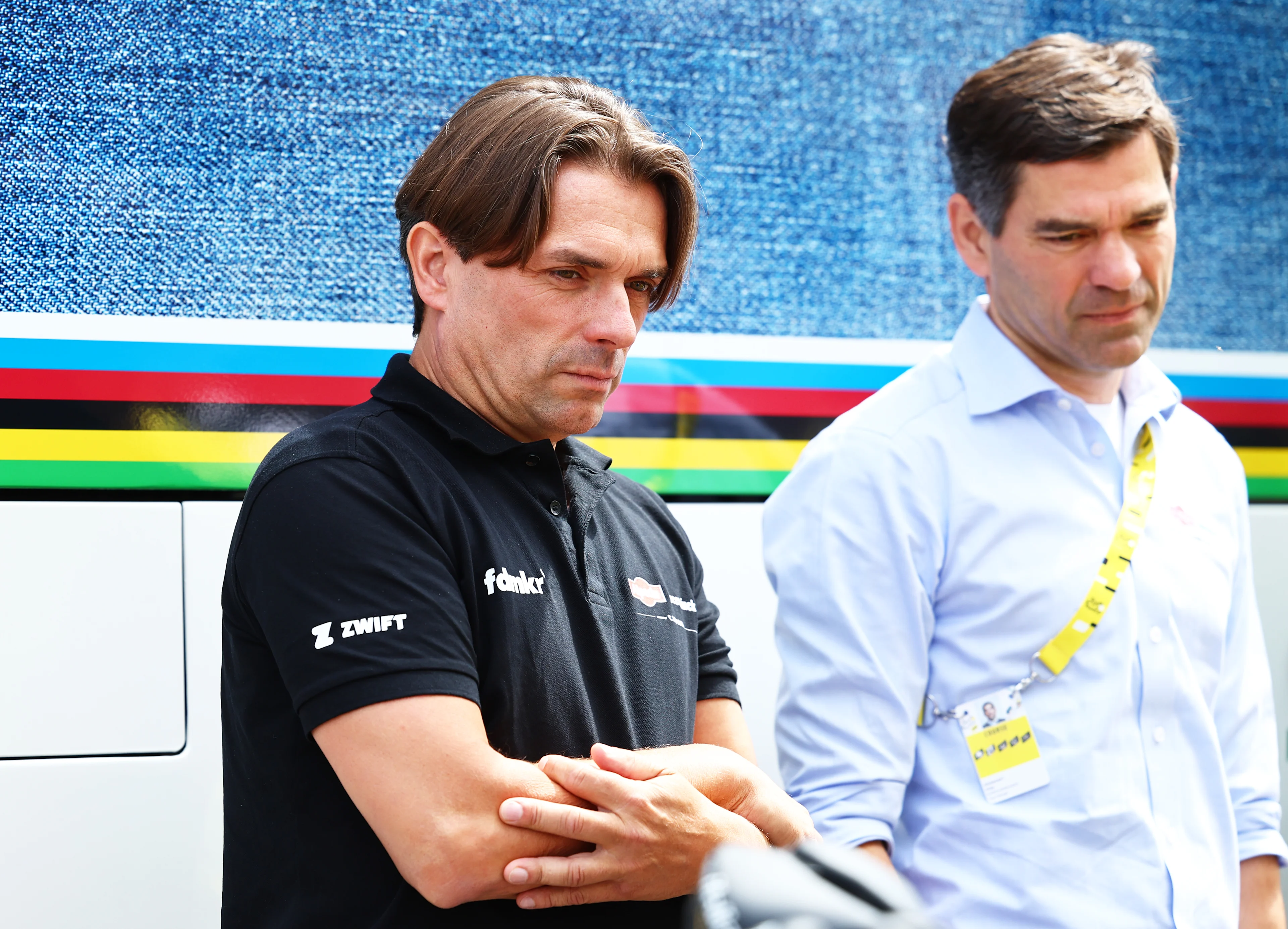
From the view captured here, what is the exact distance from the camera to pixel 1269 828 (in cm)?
211

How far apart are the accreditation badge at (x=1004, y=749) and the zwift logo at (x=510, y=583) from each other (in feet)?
2.59

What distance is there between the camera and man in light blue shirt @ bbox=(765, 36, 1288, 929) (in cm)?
187

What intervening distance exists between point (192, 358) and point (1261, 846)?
6.31 ft

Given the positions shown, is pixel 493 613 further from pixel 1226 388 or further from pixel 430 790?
pixel 1226 388

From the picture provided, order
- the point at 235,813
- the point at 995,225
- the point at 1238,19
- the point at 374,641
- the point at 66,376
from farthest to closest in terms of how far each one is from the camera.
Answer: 1. the point at 1238,19
2. the point at 995,225
3. the point at 66,376
4. the point at 235,813
5. the point at 374,641

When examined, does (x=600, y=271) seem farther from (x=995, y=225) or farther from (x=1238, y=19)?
(x=1238, y=19)

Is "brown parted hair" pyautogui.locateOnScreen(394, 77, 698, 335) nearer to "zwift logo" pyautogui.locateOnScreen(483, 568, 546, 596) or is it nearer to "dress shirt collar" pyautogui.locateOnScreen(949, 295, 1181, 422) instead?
"zwift logo" pyautogui.locateOnScreen(483, 568, 546, 596)

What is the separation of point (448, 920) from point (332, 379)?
0.89 m

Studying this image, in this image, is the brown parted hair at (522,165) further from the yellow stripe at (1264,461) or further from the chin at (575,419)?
the yellow stripe at (1264,461)

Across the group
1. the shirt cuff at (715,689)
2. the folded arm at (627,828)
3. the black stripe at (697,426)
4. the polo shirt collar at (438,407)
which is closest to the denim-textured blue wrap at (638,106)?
the black stripe at (697,426)

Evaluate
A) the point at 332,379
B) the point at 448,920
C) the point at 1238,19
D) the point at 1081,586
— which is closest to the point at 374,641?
the point at 448,920

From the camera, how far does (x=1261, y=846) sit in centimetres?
209

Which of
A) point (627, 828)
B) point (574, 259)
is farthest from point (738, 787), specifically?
point (574, 259)

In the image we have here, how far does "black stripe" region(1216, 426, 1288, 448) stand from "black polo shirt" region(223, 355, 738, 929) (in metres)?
1.43
